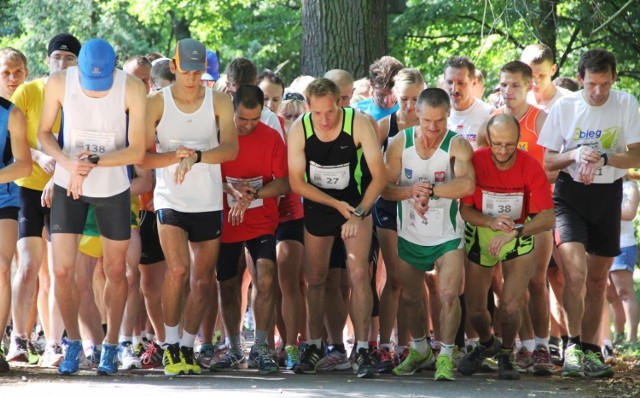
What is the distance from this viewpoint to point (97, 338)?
9.82 meters

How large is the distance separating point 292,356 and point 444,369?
137 cm

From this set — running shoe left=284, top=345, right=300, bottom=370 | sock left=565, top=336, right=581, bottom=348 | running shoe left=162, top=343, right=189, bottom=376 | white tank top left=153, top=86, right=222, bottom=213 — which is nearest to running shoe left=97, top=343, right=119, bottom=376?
running shoe left=162, top=343, right=189, bottom=376

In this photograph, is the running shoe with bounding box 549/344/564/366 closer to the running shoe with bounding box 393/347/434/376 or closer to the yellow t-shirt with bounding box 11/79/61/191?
the running shoe with bounding box 393/347/434/376

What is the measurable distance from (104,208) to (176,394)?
1.71 m

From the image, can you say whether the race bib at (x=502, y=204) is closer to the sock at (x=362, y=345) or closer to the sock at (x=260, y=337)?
the sock at (x=362, y=345)

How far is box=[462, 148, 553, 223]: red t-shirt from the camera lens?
9.70 meters

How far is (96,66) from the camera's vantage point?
352 inches

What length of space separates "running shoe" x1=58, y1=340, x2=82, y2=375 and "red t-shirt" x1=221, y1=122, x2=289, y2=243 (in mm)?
1621

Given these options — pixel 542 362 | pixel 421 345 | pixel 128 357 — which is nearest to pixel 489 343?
pixel 542 362

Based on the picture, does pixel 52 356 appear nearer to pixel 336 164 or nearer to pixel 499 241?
pixel 336 164

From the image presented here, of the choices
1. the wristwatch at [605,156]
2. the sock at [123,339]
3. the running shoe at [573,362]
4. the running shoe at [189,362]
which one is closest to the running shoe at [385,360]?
the running shoe at [573,362]

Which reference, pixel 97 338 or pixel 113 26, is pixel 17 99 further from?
pixel 113 26

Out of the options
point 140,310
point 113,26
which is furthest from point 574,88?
point 113,26

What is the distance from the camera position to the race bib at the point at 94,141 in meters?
9.09
